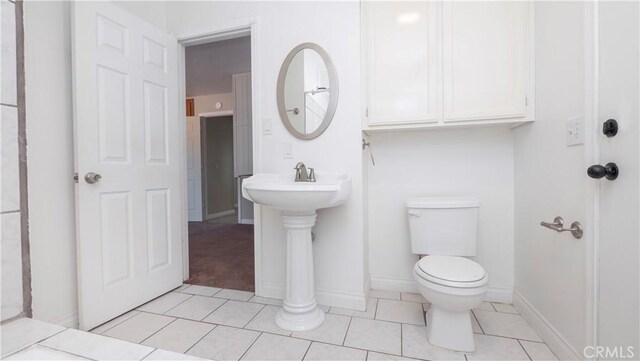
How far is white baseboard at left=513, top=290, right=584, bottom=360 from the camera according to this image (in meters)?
1.25

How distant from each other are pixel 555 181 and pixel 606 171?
1.31 feet

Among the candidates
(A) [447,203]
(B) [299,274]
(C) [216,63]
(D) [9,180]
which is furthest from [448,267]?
(C) [216,63]

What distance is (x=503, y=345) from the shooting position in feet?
4.62

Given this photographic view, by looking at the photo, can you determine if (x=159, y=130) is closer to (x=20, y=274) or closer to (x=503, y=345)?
(x=20, y=274)

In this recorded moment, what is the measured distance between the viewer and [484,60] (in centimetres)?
163

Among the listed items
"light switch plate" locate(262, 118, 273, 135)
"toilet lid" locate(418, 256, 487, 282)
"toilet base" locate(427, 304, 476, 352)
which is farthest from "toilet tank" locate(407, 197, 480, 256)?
"light switch plate" locate(262, 118, 273, 135)

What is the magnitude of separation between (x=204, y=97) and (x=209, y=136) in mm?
790

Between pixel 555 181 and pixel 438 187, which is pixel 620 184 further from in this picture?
pixel 438 187

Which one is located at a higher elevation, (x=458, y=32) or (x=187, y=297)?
(x=458, y=32)

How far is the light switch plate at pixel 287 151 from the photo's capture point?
1.89m

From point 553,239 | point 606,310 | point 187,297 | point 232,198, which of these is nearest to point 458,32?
point 553,239

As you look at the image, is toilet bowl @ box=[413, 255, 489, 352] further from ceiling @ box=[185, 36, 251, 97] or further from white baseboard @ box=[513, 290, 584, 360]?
ceiling @ box=[185, 36, 251, 97]

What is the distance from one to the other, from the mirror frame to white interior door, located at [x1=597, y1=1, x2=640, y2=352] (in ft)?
3.99

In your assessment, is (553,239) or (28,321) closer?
(28,321)
